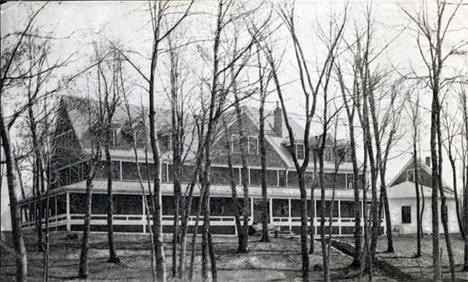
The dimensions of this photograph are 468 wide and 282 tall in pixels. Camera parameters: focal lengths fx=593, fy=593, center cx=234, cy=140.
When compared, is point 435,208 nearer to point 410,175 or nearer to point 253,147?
point 253,147

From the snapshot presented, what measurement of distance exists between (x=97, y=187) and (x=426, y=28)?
2017 centimetres

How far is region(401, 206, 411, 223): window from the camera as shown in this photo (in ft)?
139

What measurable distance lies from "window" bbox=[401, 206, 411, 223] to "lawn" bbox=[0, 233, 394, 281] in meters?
14.0

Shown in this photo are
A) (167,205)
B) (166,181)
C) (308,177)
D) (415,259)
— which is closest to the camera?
(415,259)

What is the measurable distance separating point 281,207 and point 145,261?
1504cm

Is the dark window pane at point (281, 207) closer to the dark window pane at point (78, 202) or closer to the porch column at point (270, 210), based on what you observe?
the porch column at point (270, 210)

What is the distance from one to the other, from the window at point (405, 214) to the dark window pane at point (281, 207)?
9.22 m

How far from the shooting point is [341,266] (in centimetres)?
2738

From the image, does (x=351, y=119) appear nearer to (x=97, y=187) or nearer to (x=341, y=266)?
(x=341, y=266)


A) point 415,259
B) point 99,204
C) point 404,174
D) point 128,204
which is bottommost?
point 415,259

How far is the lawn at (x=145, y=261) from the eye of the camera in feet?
78.1

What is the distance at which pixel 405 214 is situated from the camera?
42562 mm

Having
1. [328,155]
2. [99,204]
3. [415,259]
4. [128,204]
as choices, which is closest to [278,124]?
[328,155]

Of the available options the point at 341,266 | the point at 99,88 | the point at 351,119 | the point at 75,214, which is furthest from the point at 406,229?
the point at 99,88
